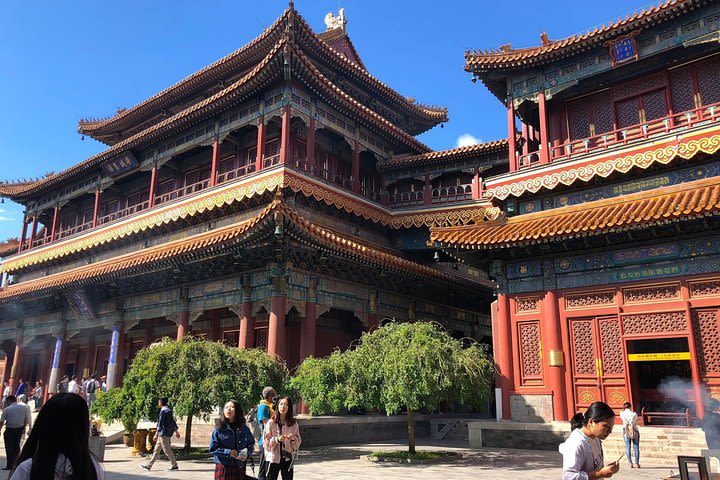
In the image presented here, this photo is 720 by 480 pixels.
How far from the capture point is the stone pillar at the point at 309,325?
54.7 feet

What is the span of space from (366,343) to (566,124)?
903 centimetres

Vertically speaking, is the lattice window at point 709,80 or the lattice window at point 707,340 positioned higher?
the lattice window at point 709,80

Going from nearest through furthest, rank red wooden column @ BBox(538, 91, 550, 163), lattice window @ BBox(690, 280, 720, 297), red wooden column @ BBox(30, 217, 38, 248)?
lattice window @ BBox(690, 280, 720, 297)
red wooden column @ BBox(538, 91, 550, 163)
red wooden column @ BBox(30, 217, 38, 248)

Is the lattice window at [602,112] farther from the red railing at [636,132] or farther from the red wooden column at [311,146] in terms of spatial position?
the red wooden column at [311,146]

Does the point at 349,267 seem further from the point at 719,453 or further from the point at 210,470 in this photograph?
the point at 719,453

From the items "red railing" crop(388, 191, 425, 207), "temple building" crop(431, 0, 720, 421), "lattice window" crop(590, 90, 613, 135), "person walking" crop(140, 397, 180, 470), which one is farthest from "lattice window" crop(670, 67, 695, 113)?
"person walking" crop(140, 397, 180, 470)

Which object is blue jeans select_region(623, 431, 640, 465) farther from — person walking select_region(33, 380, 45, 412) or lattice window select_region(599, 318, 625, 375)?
person walking select_region(33, 380, 45, 412)

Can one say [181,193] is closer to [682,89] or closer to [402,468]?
[402,468]

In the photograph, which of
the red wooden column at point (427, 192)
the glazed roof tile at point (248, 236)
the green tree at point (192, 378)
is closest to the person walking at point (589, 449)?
the green tree at point (192, 378)

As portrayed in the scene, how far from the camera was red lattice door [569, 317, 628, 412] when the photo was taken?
43.3 ft

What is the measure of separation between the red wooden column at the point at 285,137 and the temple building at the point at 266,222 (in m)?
0.06

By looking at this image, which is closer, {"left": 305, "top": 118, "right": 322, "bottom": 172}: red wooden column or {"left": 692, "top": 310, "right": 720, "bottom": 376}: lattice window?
{"left": 692, "top": 310, "right": 720, "bottom": 376}: lattice window

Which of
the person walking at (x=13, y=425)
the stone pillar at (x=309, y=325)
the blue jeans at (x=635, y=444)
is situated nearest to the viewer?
the person walking at (x=13, y=425)

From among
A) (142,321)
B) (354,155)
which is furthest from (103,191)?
(354,155)
